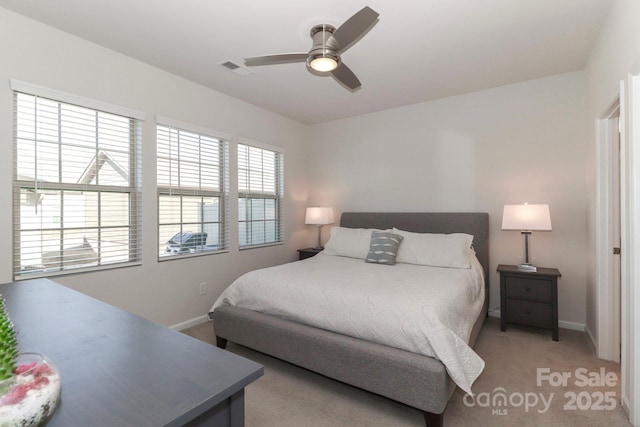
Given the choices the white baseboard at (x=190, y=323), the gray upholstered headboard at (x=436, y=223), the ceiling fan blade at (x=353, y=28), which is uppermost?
the ceiling fan blade at (x=353, y=28)

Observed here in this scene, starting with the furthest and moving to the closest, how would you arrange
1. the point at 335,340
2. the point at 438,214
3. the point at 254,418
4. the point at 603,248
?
the point at 438,214
the point at 603,248
the point at 335,340
the point at 254,418

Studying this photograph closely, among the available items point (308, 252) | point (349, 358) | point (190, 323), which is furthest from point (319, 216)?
point (349, 358)

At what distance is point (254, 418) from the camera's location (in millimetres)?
1909

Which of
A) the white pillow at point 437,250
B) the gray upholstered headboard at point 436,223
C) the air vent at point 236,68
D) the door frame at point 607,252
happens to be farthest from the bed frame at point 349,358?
the air vent at point 236,68

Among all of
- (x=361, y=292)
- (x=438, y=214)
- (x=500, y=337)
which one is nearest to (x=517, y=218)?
(x=438, y=214)

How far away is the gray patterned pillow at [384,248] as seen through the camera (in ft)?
10.6

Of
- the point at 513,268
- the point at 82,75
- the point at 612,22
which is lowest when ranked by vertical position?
the point at 513,268

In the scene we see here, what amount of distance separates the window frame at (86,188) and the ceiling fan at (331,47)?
144 cm

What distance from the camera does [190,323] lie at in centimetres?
338

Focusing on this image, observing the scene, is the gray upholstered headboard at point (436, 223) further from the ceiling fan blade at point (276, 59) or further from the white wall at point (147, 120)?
the ceiling fan blade at point (276, 59)

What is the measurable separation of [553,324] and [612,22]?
248cm

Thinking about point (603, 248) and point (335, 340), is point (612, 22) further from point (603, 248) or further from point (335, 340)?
point (335, 340)

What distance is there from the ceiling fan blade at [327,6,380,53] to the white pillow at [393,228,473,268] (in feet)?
6.87

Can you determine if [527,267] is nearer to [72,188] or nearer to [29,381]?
[29,381]
